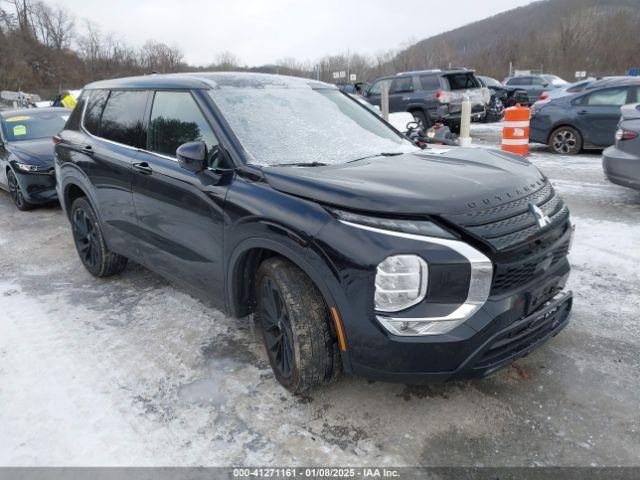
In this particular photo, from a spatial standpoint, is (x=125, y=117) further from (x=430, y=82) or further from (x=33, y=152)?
(x=430, y=82)

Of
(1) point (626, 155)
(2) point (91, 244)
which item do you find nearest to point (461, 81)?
(1) point (626, 155)

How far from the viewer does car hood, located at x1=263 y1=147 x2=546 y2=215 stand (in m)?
2.33

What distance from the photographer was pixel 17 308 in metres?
4.17

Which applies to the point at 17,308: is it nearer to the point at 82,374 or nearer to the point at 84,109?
the point at 82,374

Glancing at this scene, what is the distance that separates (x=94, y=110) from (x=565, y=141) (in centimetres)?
954

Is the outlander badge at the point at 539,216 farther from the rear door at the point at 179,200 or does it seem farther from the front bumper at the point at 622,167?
the front bumper at the point at 622,167

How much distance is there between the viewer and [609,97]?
9672 millimetres

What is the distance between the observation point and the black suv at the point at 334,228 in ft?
7.38

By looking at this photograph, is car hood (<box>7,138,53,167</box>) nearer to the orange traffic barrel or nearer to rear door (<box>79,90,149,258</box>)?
rear door (<box>79,90,149,258</box>)

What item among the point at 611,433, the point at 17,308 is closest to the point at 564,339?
the point at 611,433

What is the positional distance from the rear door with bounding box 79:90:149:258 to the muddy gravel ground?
2.23 feet

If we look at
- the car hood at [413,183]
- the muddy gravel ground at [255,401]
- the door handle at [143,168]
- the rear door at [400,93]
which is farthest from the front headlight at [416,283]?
the rear door at [400,93]

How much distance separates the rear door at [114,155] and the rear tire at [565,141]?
9405 mm

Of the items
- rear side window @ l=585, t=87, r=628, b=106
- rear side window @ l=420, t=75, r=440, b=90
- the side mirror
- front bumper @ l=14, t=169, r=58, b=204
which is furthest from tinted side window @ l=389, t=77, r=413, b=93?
the side mirror
